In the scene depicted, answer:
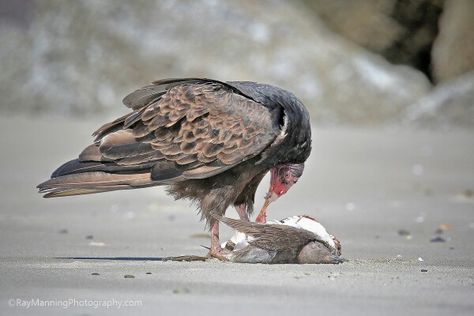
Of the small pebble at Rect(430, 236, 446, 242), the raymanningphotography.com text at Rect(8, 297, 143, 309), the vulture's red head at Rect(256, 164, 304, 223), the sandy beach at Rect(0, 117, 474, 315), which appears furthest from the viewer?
the small pebble at Rect(430, 236, 446, 242)

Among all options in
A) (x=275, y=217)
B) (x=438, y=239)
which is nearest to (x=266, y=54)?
(x=275, y=217)

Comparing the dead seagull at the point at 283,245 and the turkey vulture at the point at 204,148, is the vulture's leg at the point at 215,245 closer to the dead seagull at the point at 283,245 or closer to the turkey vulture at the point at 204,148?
the turkey vulture at the point at 204,148

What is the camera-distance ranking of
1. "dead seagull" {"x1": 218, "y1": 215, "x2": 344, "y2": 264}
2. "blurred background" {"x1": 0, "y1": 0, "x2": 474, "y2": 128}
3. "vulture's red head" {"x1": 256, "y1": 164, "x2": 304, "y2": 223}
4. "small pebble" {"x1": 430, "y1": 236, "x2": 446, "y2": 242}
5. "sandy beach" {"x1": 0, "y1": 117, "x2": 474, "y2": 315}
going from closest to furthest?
"sandy beach" {"x1": 0, "y1": 117, "x2": 474, "y2": 315}
"dead seagull" {"x1": 218, "y1": 215, "x2": 344, "y2": 264}
"vulture's red head" {"x1": 256, "y1": 164, "x2": 304, "y2": 223}
"small pebble" {"x1": 430, "y1": 236, "x2": 446, "y2": 242}
"blurred background" {"x1": 0, "y1": 0, "x2": 474, "y2": 128}

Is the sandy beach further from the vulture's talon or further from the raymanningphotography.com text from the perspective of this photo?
the vulture's talon

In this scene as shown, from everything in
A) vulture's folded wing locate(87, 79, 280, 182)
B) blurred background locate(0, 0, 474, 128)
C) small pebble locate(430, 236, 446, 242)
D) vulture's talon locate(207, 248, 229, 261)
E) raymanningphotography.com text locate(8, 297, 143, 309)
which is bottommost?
raymanningphotography.com text locate(8, 297, 143, 309)

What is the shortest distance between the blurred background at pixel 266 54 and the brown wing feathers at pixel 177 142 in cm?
853

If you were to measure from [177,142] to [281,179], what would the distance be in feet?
2.06

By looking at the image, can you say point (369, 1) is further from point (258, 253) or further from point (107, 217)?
point (258, 253)

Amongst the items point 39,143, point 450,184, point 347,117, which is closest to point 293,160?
point 450,184

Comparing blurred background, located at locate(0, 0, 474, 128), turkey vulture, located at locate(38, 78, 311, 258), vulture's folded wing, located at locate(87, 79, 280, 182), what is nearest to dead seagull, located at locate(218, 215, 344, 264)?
turkey vulture, located at locate(38, 78, 311, 258)

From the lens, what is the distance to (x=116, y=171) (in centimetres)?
641

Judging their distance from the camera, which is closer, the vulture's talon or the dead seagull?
the dead seagull

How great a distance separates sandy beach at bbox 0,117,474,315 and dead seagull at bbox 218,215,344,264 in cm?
14

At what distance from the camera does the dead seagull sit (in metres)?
5.96
